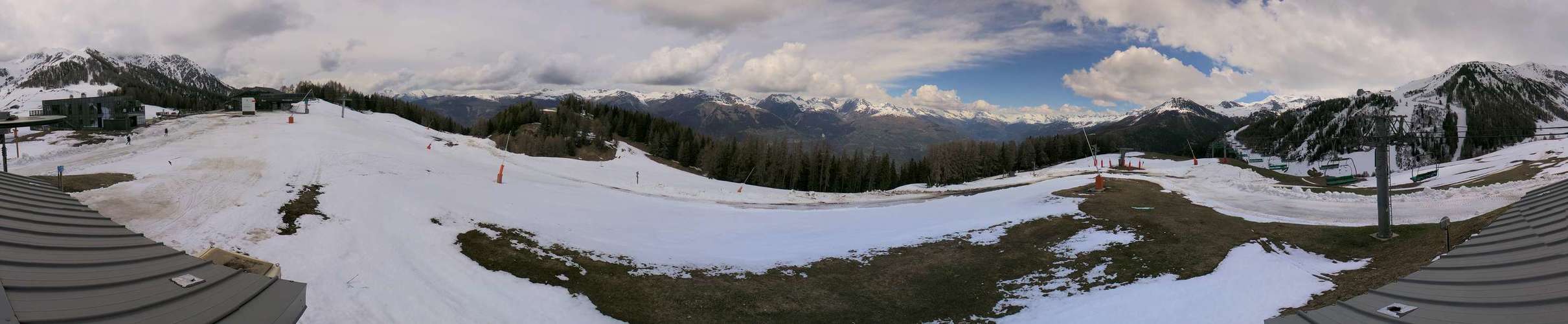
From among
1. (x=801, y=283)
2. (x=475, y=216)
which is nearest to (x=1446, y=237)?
(x=801, y=283)

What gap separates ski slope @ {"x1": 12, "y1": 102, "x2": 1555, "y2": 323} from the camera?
579 inches

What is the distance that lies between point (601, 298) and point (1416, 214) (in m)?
31.7

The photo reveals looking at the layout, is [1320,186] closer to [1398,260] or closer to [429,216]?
[1398,260]

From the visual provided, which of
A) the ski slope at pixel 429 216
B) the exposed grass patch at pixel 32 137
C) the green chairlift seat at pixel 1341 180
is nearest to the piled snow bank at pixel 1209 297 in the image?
the ski slope at pixel 429 216

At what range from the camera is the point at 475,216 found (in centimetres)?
2352

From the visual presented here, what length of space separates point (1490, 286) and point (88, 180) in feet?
129

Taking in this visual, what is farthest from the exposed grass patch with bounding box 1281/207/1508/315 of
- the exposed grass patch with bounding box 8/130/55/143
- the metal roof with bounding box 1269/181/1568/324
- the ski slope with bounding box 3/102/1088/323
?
the exposed grass patch with bounding box 8/130/55/143

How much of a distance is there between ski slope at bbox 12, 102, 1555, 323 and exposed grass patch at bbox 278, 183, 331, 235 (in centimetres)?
31

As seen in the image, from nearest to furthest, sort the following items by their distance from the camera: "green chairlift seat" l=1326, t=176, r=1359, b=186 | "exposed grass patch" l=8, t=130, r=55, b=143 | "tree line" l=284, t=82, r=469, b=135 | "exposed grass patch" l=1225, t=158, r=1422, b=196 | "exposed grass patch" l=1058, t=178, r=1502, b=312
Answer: "exposed grass patch" l=1058, t=178, r=1502, b=312 < "exposed grass patch" l=1225, t=158, r=1422, b=196 < "exposed grass patch" l=8, t=130, r=55, b=143 < "green chairlift seat" l=1326, t=176, r=1359, b=186 < "tree line" l=284, t=82, r=469, b=135

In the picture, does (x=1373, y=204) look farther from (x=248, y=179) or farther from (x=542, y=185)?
(x=248, y=179)

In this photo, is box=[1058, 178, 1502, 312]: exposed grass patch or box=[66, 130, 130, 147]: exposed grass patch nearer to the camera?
box=[1058, 178, 1502, 312]: exposed grass patch

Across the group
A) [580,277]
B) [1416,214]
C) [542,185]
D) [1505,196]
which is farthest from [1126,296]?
[542,185]

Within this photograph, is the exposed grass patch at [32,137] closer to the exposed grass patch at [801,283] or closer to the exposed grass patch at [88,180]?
the exposed grass patch at [88,180]

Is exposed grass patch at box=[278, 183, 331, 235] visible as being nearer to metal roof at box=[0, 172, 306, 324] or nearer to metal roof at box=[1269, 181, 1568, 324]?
metal roof at box=[0, 172, 306, 324]
